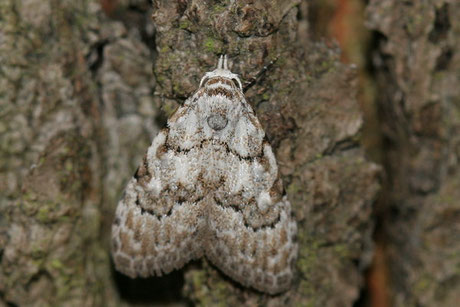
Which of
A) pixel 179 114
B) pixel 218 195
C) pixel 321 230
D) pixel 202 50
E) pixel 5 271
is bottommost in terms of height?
pixel 5 271

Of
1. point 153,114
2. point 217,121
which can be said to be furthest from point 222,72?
point 153,114

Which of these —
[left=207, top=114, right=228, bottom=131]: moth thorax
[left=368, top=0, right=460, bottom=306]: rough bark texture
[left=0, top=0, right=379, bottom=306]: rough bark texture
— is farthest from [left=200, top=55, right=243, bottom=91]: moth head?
[left=368, top=0, right=460, bottom=306]: rough bark texture

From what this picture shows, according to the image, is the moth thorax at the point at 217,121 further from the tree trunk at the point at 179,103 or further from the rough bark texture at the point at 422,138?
the rough bark texture at the point at 422,138

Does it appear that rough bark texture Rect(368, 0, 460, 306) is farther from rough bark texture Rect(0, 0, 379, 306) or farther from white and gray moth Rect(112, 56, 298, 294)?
white and gray moth Rect(112, 56, 298, 294)

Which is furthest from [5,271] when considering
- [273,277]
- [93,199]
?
[273,277]

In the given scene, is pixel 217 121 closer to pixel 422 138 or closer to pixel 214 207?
pixel 214 207

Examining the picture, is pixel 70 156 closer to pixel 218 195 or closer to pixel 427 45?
pixel 218 195
